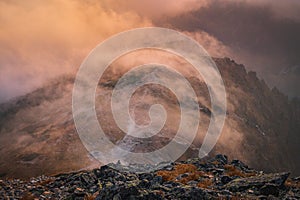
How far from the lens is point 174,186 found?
44.5 m

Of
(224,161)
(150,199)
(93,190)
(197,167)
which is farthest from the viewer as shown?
(224,161)

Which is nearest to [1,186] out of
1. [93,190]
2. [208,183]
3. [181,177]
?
[93,190]

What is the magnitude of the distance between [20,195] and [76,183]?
7997mm

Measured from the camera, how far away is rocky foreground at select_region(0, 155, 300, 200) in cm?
3475

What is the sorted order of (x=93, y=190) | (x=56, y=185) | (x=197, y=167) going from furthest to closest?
(x=197, y=167) → (x=56, y=185) → (x=93, y=190)

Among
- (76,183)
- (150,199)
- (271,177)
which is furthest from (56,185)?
(271,177)

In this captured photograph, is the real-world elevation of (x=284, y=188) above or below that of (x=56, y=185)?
below

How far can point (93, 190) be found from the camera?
163 feet

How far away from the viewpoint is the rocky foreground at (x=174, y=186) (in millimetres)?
34750

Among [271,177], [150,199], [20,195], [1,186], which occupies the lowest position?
[150,199]

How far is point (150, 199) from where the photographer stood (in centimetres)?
3406

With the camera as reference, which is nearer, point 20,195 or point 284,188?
point 284,188

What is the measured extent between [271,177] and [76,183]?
27.1m

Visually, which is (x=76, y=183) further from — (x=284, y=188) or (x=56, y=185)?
(x=284, y=188)
